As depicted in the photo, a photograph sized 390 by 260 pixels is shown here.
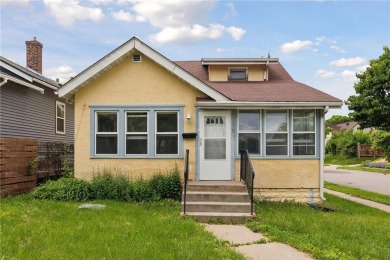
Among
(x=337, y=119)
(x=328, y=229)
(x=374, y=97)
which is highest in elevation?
(x=337, y=119)

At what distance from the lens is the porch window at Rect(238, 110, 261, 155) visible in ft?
34.5

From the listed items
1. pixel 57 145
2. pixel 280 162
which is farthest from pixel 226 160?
pixel 57 145

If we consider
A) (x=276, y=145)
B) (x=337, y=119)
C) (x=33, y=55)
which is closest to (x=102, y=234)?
(x=276, y=145)

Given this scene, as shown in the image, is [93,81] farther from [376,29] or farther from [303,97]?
[376,29]

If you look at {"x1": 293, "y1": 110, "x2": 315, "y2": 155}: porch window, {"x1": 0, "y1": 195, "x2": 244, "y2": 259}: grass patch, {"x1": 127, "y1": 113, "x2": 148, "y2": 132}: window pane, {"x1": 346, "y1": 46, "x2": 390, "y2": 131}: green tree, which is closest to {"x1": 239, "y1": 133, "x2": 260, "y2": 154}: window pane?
{"x1": 293, "y1": 110, "x2": 315, "y2": 155}: porch window

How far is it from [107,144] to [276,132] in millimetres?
5375

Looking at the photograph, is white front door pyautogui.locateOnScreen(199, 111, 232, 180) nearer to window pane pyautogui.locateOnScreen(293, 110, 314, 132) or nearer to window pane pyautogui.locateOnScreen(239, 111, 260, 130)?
window pane pyautogui.locateOnScreen(239, 111, 260, 130)

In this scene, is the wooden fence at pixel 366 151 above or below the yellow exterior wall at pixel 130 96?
below

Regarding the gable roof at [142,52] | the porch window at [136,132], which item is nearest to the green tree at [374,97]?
the gable roof at [142,52]

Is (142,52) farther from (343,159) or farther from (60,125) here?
(343,159)

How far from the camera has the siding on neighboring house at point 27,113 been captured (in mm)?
12547

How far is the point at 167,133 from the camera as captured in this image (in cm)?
1049

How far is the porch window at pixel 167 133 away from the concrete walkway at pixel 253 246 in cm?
383

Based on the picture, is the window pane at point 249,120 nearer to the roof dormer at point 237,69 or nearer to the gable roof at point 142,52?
the gable roof at point 142,52
